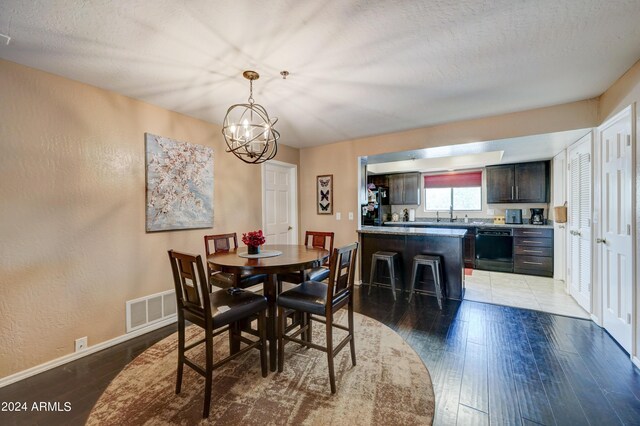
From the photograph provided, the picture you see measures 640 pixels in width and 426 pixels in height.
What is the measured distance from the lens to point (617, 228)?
2.50 metres

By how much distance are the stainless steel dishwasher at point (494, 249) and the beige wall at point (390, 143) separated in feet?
8.75

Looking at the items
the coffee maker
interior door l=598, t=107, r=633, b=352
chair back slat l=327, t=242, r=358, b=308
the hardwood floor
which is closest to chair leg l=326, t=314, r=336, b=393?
chair back slat l=327, t=242, r=358, b=308

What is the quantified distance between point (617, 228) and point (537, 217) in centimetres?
311

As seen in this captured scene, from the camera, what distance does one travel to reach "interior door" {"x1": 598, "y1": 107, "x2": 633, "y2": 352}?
232 cm

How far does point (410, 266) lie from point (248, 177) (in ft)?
9.17

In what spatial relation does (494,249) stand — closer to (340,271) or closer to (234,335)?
(340,271)

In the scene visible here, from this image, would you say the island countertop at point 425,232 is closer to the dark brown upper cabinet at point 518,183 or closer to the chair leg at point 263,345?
the dark brown upper cabinet at point 518,183

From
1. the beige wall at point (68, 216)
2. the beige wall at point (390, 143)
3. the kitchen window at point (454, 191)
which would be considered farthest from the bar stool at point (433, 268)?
the kitchen window at point (454, 191)

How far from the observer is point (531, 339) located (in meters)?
2.61

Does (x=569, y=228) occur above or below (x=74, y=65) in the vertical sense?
below

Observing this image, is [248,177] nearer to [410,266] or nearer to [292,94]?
[292,94]

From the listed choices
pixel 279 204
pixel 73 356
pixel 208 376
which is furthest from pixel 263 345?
pixel 279 204

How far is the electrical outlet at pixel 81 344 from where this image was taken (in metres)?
2.36

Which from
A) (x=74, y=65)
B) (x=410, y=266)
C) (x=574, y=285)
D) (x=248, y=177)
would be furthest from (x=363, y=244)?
(x=74, y=65)
